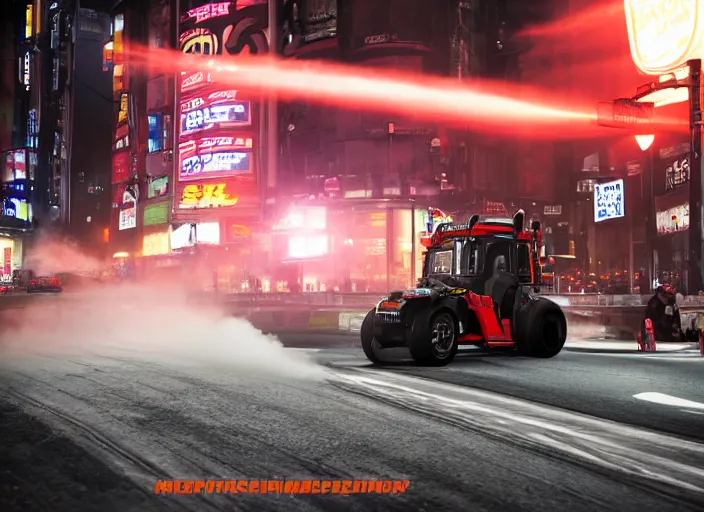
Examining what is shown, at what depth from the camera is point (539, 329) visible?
14156 mm

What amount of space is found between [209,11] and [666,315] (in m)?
62.2

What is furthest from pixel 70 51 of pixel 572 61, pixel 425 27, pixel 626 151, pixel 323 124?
pixel 626 151

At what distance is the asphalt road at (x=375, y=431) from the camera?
5008 mm

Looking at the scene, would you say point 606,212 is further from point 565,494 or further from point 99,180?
point 99,180

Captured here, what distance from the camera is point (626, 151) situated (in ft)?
225

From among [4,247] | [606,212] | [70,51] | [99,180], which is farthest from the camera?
[99,180]

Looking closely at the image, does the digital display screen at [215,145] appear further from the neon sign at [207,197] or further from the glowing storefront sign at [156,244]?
the glowing storefront sign at [156,244]

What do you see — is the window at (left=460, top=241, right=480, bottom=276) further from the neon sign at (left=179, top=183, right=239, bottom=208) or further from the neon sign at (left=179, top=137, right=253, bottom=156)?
the neon sign at (left=179, top=137, right=253, bottom=156)

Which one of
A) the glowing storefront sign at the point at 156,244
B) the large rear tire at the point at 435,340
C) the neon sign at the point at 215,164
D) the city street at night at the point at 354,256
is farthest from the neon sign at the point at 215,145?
the large rear tire at the point at 435,340

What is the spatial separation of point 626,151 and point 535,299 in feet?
197

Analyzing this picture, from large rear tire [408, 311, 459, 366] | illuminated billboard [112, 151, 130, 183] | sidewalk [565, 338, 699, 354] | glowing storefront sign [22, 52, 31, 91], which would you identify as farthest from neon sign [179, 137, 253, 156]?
large rear tire [408, 311, 459, 366]

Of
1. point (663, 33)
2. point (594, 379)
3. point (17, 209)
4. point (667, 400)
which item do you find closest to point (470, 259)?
point (594, 379)

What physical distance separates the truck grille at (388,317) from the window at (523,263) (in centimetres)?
298

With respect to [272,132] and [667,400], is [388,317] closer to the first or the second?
[667,400]
